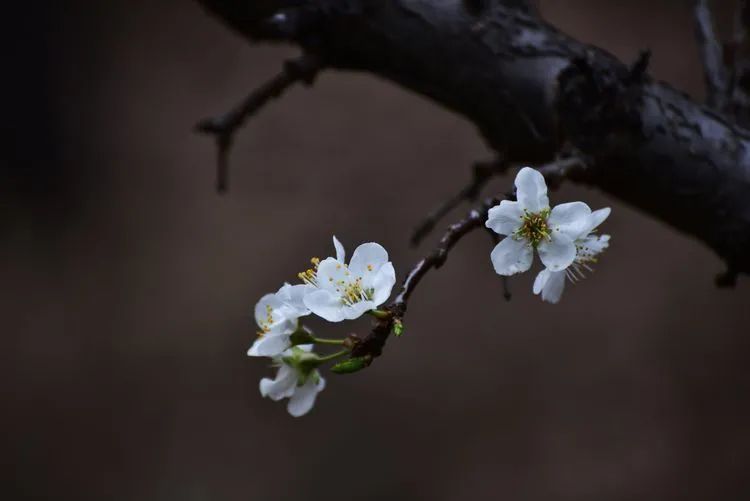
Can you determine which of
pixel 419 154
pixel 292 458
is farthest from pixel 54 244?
pixel 419 154

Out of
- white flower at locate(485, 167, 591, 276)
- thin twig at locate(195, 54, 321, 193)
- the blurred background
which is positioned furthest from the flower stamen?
the blurred background

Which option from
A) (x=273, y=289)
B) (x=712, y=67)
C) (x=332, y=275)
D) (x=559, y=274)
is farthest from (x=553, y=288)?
(x=273, y=289)

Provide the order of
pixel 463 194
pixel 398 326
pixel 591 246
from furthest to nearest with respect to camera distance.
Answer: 1. pixel 463 194
2. pixel 591 246
3. pixel 398 326

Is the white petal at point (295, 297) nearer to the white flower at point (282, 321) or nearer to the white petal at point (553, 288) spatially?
the white flower at point (282, 321)

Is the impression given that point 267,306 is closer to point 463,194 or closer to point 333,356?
point 333,356

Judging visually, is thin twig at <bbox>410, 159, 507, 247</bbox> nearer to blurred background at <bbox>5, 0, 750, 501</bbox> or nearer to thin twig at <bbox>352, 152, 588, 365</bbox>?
thin twig at <bbox>352, 152, 588, 365</bbox>

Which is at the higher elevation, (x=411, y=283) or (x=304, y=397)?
(x=411, y=283)
